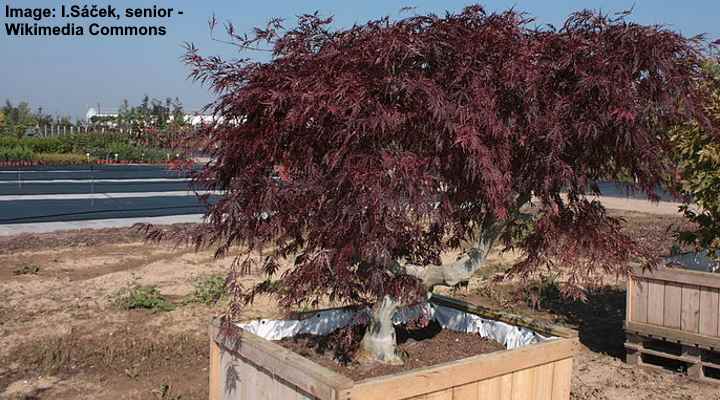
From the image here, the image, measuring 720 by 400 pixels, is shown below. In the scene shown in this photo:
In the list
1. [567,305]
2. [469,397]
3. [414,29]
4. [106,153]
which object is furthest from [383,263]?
[106,153]

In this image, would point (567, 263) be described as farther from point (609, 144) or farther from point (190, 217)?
point (190, 217)

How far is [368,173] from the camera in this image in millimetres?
2727

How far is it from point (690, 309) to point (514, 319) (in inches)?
72.4

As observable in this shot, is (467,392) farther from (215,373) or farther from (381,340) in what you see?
(215,373)

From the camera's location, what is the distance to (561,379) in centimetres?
369

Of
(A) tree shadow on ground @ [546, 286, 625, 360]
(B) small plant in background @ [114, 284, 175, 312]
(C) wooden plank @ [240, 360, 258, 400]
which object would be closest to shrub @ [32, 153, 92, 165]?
(B) small plant in background @ [114, 284, 175, 312]

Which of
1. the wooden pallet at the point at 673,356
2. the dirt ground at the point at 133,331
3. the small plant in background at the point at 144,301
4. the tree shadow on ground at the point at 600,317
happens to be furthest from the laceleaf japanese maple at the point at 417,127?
the small plant in background at the point at 144,301

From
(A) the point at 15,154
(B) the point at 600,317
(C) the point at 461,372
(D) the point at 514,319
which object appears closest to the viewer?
(C) the point at 461,372

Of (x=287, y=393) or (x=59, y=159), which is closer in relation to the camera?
(x=287, y=393)

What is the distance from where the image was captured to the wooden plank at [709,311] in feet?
16.9

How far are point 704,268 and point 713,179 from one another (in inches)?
39.9

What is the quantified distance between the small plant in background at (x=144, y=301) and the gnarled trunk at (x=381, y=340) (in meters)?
3.37

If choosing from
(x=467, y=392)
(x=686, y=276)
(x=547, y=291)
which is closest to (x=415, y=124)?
(x=467, y=392)

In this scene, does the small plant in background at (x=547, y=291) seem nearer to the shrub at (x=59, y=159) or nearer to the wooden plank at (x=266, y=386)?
the wooden plank at (x=266, y=386)
